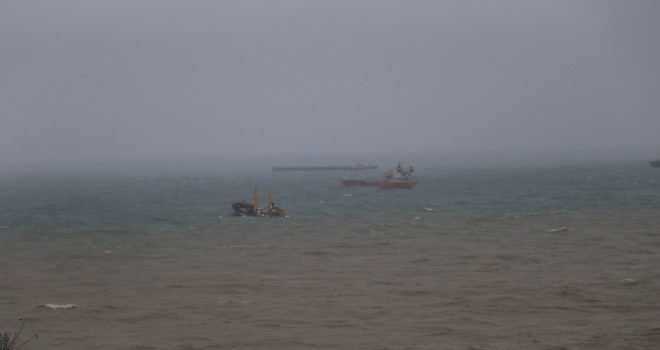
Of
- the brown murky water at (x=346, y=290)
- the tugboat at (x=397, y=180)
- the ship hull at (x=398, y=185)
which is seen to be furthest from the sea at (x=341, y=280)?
the tugboat at (x=397, y=180)

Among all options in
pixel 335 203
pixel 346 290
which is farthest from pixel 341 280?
pixel 335 203

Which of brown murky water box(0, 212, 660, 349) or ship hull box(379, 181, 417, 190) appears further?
ship hull box(379, 181, 417, 190)

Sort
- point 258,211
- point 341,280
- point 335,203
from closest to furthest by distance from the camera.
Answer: point 341,280, point 258,211, point 335,203

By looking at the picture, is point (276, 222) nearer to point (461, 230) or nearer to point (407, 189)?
point (461, 230)

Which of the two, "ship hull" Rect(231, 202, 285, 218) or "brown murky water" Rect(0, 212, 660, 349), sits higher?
"ship hull" Rect(231, 202, 285, 218)

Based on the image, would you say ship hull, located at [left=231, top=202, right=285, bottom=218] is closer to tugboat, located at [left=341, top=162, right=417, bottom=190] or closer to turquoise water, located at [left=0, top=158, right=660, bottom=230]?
turquoise water, located at [left=0, top=158, right=660, bottom=230]

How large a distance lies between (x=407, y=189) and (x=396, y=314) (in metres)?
92.3

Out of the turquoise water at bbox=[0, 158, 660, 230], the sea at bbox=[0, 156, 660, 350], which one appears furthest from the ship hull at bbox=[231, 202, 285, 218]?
the turquoise water at bbox=[0, 158, 660, 230]

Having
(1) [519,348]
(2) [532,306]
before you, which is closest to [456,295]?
(2) [532,306]

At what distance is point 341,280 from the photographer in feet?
126

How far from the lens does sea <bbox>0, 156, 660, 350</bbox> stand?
27.7 meters

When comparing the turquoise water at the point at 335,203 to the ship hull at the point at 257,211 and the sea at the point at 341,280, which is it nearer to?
the sea at the point at 341,280

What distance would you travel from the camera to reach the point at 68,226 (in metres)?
70.7

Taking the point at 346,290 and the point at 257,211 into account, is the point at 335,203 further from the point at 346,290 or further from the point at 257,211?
the point at 346,290
